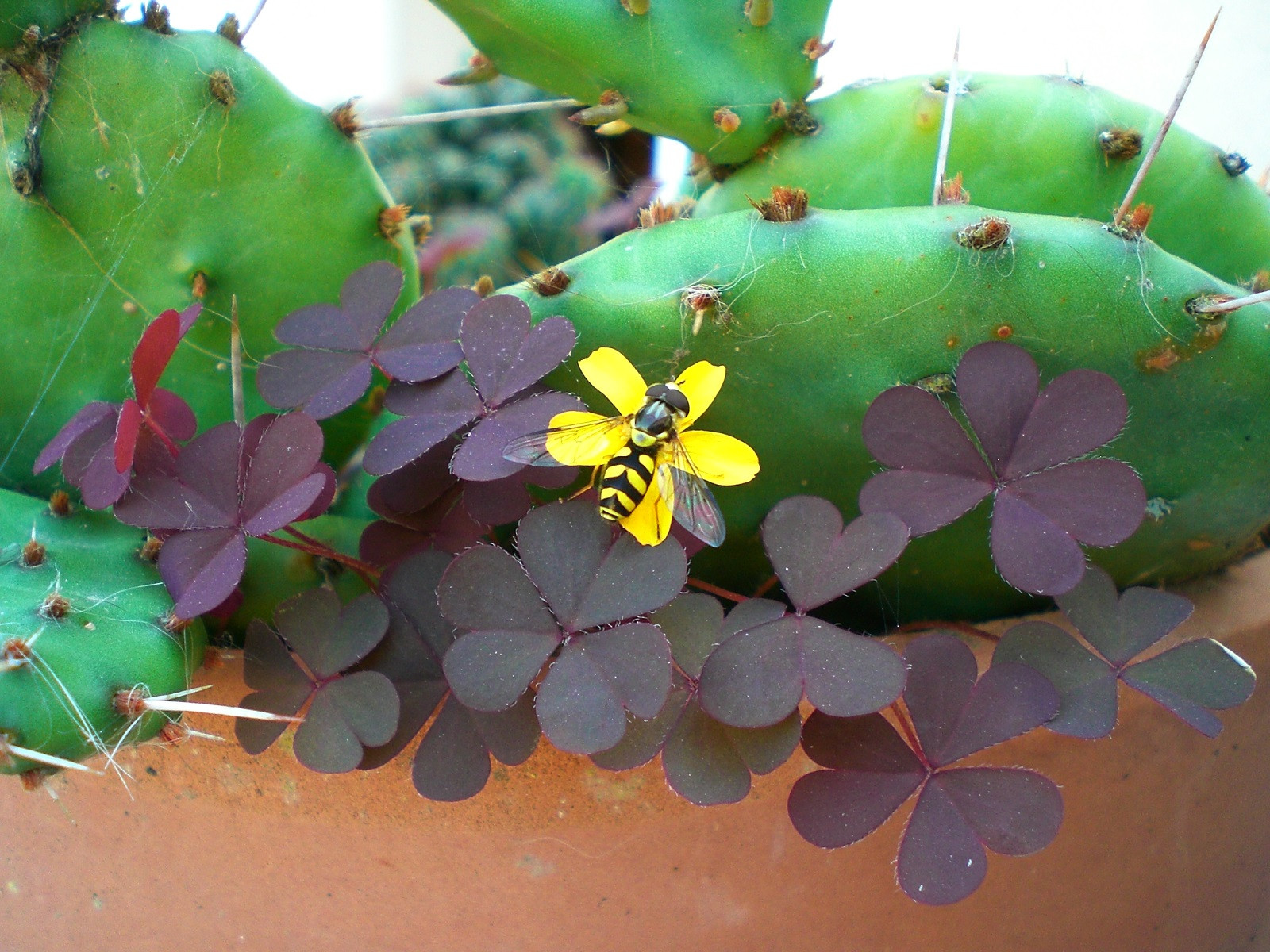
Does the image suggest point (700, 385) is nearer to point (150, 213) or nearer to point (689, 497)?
point (689, 497)

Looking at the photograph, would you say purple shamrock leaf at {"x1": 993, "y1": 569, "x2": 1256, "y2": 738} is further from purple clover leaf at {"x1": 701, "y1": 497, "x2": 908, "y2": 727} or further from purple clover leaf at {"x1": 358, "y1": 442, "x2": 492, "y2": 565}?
purple clover leaf at {"x1": 358, "y1": 442, "x2": 492, "y2": 565}

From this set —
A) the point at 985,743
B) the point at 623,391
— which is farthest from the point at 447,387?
the point at 985,743

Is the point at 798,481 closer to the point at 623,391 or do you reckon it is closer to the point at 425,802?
the point at 623,391

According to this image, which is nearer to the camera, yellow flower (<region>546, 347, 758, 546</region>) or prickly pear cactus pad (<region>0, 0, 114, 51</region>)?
yellow flower (<region>546, 347, 758, 546</region>)

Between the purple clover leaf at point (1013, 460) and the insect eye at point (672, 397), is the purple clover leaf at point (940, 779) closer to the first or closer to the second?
the purple clover leaf at point (1013, 460)

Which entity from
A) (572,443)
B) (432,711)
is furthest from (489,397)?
(432,711)

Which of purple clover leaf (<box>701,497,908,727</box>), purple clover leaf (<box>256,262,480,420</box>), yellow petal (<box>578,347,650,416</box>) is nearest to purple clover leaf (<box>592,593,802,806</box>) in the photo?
purple clover leaf (<box>701,497,908,727</box>)
